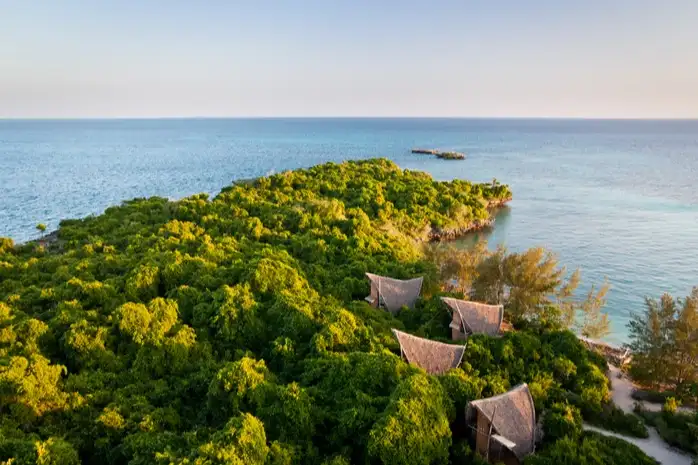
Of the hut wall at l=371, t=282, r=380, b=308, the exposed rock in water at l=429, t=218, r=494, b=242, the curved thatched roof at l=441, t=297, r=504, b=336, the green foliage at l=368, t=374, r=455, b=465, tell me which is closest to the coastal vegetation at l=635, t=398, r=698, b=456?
the curved thatched roof at l=441, t=297, r=504, b=336

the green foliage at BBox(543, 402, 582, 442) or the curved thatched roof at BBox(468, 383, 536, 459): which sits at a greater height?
the curved thatched roof at BBox(468, 383, 536, 459)

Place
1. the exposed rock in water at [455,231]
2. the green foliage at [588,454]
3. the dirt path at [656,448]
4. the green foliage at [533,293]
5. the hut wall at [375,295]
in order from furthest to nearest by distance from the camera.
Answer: the exposed rock in water at [455,231] → the hut wall at [375,295] → the green foliage at [533,293] → the dirt path at [656,448] → the green foliage at [588,454]

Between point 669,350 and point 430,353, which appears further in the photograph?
point 669,350

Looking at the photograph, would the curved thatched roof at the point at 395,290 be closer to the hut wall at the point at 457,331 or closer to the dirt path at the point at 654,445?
the hut wall at the point at 457,331

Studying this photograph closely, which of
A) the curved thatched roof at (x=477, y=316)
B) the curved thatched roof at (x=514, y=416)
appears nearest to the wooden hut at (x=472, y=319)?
the curved thatched roof at (x=477, y=316)

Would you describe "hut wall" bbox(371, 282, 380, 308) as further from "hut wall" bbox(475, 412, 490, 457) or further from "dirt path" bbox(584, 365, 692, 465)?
"dirt path" bbox(584, 365, 692, 465)

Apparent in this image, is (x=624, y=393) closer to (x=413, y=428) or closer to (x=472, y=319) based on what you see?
(x=472, y=319)

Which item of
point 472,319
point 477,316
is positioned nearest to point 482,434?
point 472,319

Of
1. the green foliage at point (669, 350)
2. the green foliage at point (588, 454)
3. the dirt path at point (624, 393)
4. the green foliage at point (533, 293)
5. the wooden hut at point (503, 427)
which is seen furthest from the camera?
the green foliage at point (533, 293)
